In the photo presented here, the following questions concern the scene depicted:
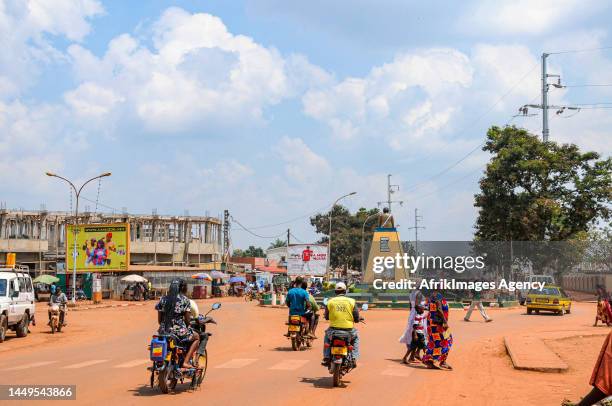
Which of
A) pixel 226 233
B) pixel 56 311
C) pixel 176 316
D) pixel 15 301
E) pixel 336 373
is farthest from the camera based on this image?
pixel 226 233

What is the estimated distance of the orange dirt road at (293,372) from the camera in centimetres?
1011

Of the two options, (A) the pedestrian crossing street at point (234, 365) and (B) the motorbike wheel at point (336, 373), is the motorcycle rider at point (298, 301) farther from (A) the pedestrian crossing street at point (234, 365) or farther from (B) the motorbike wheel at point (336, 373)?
(B) the motorbike wheel at point (336, 373)

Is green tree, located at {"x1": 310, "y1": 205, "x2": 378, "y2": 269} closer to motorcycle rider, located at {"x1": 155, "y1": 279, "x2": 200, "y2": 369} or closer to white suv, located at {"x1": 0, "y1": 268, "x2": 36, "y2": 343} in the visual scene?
white suv, located at {"x1": 0, "y1": 268, "x2": 36, "y2": 343}

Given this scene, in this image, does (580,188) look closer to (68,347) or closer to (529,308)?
(529,308)

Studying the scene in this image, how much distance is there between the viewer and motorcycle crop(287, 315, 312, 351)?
658 inches

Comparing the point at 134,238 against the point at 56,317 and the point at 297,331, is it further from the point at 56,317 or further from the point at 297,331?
the point at 297,331

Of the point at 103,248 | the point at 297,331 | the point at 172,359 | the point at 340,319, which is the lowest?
the point at 297,331

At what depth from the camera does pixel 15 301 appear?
21.2 metres

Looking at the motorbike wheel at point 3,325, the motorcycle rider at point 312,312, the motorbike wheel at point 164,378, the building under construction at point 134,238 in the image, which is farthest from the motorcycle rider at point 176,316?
the building under construction at point 134,238

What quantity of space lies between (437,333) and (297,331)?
4.09 meters

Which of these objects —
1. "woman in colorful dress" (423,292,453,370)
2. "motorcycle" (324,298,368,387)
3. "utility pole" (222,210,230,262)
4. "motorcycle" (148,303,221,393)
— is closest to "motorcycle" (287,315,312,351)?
"woman in colorful dress" (423,292,453,370)

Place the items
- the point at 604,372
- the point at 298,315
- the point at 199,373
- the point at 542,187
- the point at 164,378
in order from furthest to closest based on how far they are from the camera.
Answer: the point at 542,187 → the point at 298,315 → the point at 199,373 → the point at 164,378 → the point at 604,372

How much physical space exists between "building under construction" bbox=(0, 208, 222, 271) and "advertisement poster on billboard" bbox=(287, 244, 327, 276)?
942 inches

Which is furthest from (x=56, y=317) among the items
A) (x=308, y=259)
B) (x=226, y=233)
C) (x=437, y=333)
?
(x=226, y=233)
